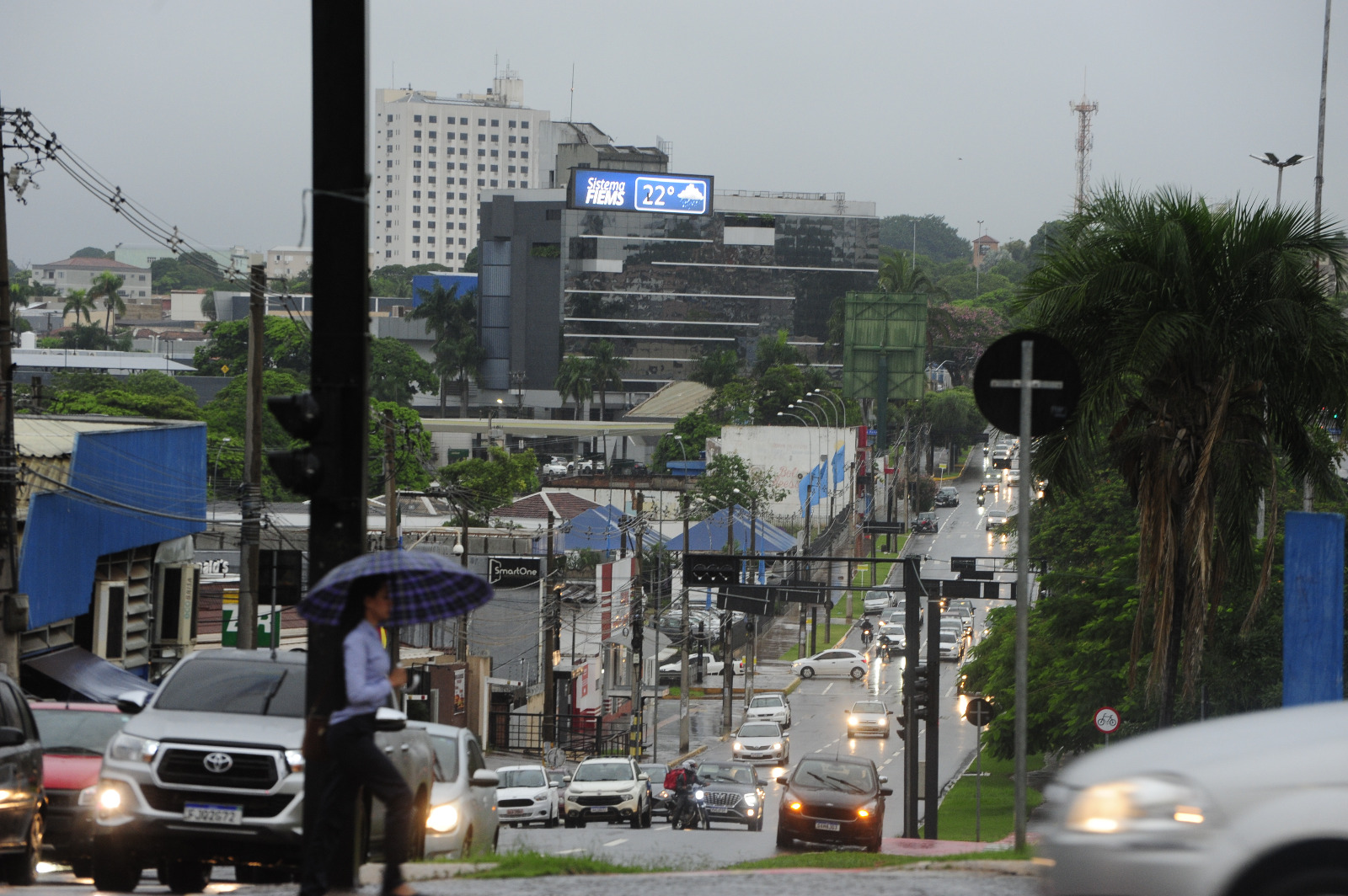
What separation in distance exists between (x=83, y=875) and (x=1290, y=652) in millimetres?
10345

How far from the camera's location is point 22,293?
181m

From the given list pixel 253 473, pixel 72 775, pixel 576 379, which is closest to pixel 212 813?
pixel 72 775

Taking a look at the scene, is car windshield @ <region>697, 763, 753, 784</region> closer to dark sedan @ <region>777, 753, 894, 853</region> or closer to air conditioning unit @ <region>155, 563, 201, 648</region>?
dark sedan @ <region>777, 753, 894, 853</region>

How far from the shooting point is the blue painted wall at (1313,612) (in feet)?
38.1

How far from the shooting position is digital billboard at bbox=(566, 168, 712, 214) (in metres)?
142

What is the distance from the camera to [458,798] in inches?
442

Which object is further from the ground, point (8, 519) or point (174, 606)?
point (8, 519)

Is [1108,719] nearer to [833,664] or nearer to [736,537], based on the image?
[833,664]

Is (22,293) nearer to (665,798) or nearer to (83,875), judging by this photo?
(665,798)

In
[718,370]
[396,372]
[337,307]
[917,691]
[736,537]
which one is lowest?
[917,691]

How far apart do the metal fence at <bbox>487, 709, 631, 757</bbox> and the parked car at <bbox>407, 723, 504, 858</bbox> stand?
2847 centimetres

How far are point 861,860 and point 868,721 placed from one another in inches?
1349

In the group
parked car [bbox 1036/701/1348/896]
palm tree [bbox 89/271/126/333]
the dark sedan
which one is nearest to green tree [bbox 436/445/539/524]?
the dark sedan

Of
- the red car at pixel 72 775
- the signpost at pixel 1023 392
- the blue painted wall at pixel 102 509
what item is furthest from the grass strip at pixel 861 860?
the blue painted wall at pixel 102 509
